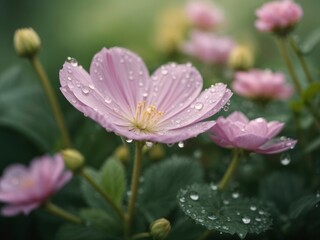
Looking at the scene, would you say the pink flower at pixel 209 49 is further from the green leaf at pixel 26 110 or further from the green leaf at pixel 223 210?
the green leaf at pixel 223 210

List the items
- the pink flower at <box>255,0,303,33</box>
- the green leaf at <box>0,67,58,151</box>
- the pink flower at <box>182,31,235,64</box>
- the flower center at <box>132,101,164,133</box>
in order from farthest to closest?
the pink flower at <box>182,31,235,64</box> → the green leaf at <box>0,67,58,151</box> → the pink flower at <box>255,0,303,33</box> → the flower center at <box>132,101,164,133</box>

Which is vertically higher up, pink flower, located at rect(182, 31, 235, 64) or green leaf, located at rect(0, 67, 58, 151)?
green leaf, located at rect(0, 67, 58, 151)

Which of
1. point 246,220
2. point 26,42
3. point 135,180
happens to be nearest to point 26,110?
point 26,42

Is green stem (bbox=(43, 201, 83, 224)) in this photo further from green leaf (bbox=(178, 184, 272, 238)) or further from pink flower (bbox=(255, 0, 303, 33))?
pink flower (bbox=(255, 0, 303, 33))

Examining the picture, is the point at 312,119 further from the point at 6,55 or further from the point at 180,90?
the point at 6,55

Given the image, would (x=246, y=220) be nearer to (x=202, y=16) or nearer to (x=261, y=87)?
(x=261, y=87)

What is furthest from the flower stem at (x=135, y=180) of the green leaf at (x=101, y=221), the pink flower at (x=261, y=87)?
the pink flower at (x=261, y=87)

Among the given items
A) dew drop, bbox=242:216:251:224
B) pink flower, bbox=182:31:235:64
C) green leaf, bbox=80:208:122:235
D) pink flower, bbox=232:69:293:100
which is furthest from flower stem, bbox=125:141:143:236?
pink flower, bbox=182:31:235:64
